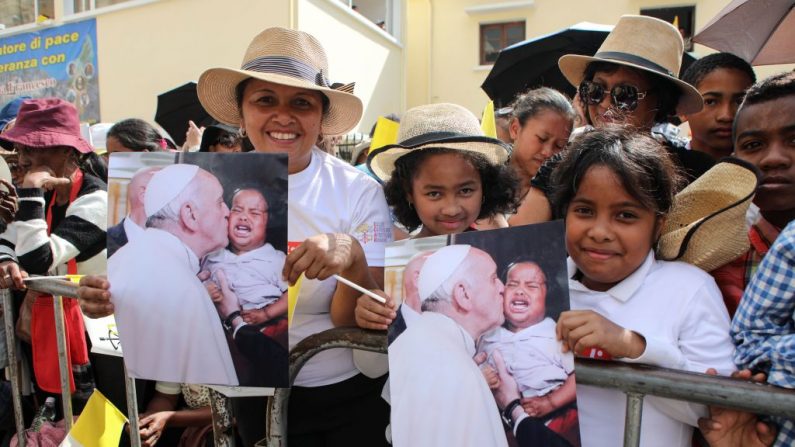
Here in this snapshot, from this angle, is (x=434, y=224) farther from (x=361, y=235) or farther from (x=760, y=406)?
(x=760, y=406)

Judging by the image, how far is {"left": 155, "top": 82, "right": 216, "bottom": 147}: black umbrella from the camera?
19.3 feet

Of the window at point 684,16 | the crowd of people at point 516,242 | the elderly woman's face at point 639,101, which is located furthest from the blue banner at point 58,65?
the window at point 684,16

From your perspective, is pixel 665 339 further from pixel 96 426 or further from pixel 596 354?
pixel 96 426

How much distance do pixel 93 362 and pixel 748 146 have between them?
2.97 metres

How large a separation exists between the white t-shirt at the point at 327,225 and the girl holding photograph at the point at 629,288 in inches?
20.7

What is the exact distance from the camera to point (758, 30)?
3.07 meters

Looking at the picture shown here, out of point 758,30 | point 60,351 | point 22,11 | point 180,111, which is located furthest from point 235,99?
point 22,11

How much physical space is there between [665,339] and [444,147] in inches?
34.7

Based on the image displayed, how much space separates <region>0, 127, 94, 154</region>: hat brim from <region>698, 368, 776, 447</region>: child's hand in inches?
116

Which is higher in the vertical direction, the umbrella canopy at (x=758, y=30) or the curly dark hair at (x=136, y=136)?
the umbrella canopy at (x=758, y=30)

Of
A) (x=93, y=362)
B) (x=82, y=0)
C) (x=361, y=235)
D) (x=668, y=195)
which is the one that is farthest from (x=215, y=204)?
(x=82, y=0)

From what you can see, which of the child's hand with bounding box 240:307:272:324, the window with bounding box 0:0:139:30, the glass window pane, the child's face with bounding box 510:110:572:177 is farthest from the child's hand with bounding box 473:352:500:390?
the glass window pane

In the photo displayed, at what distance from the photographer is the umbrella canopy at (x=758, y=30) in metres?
3.00

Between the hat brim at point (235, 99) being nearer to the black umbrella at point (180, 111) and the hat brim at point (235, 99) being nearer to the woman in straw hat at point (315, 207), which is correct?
the woman in straw hat at point (315, 207)
